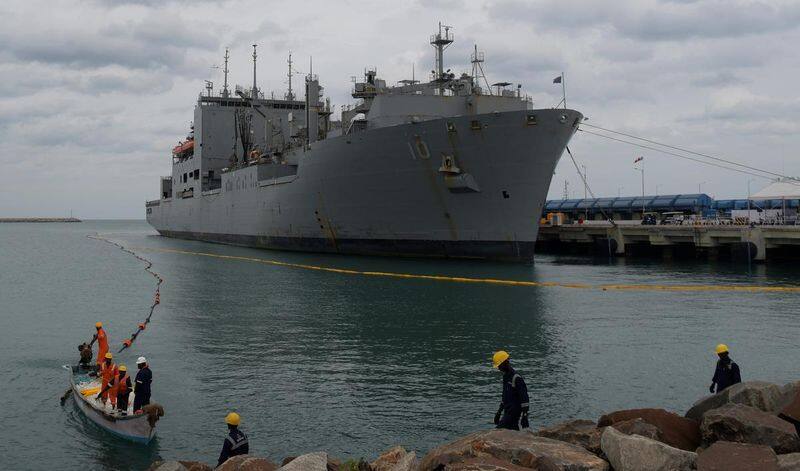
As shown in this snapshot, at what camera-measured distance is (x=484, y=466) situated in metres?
6.87

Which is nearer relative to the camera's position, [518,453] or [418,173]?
[518,453]

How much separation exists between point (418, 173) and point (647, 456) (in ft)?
90.7

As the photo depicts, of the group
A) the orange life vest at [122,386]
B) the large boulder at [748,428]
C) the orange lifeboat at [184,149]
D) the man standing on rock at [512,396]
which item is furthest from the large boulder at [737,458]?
the orange lifeboat at [184,149]

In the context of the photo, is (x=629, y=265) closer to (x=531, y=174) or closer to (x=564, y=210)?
(x=531, y=174)

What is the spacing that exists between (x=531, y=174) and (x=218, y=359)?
68.5 feet

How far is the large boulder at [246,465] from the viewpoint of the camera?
25.8ft

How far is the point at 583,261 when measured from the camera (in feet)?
149

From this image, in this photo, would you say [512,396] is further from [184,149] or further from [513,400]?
[184,149]

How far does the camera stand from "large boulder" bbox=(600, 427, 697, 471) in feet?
23.1

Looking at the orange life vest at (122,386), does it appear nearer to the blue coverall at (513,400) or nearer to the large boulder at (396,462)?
the large boulder at (396,462)

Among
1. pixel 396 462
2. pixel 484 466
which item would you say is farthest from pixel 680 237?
pixel 484 466

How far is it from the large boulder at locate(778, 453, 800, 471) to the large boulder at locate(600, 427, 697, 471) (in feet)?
2.71

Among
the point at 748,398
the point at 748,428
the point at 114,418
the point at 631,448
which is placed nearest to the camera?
the point at 631,448

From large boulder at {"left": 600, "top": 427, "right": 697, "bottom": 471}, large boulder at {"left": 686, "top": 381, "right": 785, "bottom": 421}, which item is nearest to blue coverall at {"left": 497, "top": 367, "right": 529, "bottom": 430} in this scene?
large boulder at {"left": 600, "top": 427, "right": 697, "bottom": 471}
